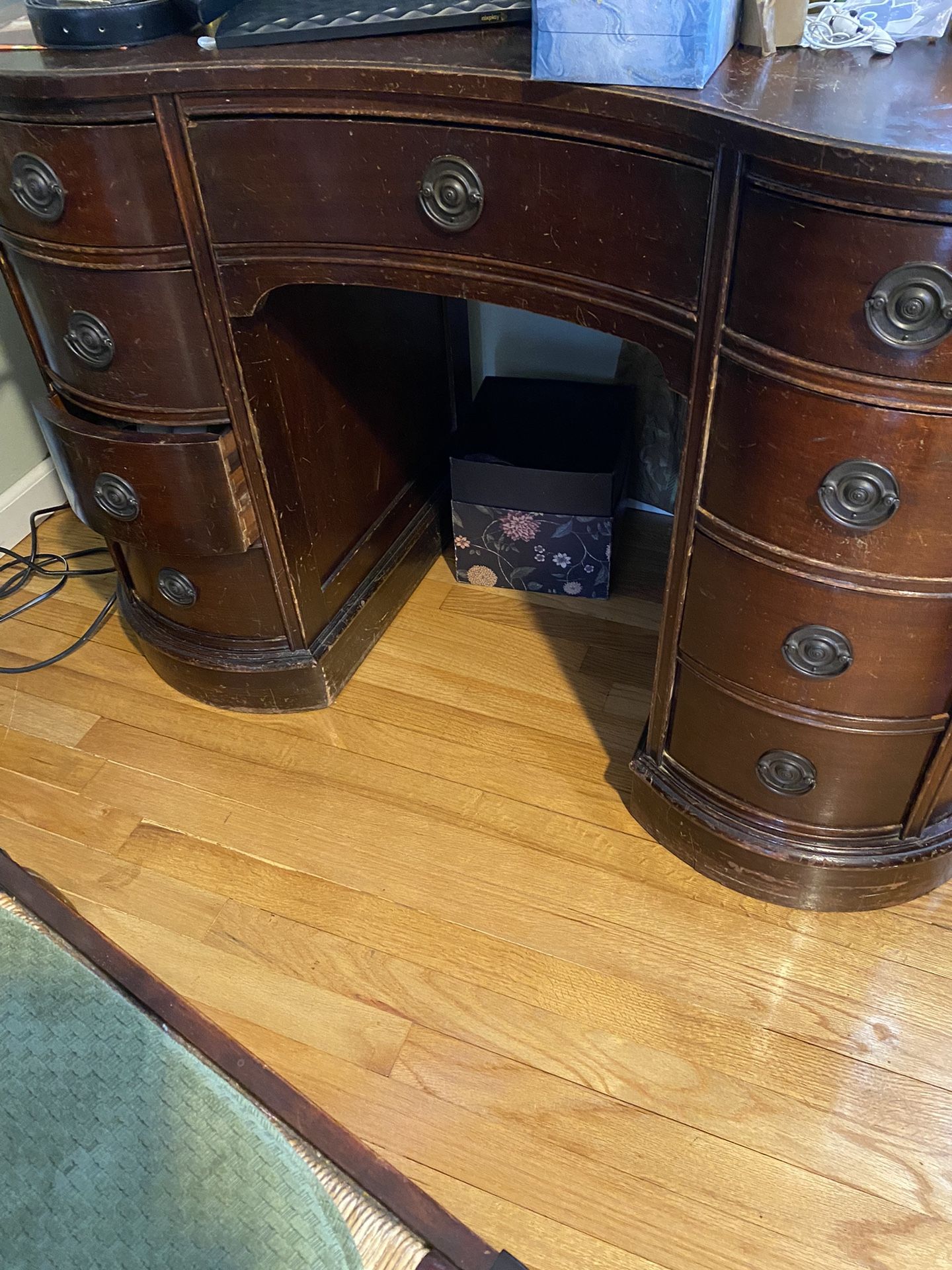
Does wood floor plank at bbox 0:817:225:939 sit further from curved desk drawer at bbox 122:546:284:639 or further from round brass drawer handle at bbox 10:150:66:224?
round brass drawer handle at bbox 10:150:66:224

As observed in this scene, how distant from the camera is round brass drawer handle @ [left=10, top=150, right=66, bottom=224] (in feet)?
3.12

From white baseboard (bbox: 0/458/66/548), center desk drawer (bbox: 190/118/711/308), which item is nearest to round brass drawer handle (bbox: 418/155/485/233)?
center desk drawer (bbox: 190/118/711/308)

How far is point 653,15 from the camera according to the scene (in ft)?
2.30

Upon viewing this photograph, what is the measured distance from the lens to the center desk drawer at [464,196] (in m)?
0.79

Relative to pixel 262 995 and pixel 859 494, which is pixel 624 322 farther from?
pixel 262 995

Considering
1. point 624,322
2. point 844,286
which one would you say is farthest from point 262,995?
point 844,286

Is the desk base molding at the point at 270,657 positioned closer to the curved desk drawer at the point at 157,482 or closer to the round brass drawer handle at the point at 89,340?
the curved desk drawer at the point at 157,482

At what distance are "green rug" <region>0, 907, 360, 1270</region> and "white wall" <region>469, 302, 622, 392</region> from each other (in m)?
1.21

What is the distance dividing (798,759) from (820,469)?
343 mm

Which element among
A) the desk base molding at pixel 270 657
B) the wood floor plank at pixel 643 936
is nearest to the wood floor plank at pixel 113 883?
the wood floor plank at pixel 643 936

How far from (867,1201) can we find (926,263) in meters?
0.82

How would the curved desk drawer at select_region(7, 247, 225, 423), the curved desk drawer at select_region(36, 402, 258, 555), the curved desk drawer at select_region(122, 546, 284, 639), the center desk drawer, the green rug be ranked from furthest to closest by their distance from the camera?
1. the curved desk drawer at select_region(122, 546, 284, 639)
2. the curved desk drawer at select_region(36, 402, 258, 555)
3. the curved desk drawer at select_region(7, 247, 225, 423)
4. the center desk drawer
5. the green rug

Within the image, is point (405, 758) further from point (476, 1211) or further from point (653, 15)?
point (653, 15)

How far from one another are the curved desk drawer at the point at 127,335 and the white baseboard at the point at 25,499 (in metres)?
0.64
